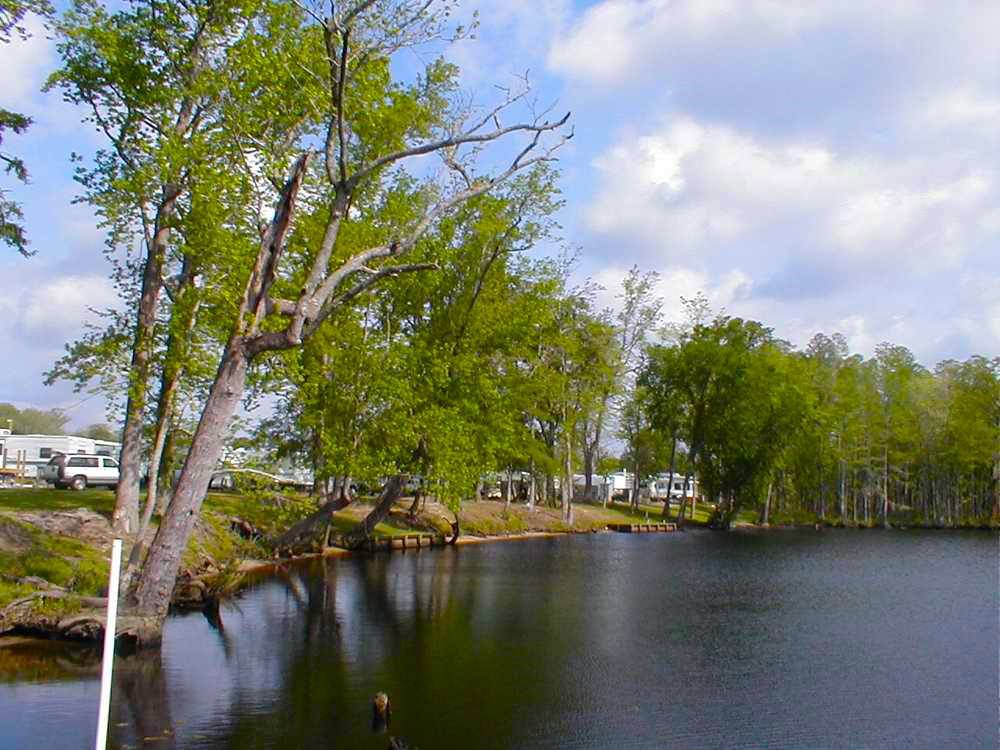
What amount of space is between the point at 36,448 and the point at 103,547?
39473mm

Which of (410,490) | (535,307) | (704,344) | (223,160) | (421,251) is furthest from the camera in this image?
(704,344)

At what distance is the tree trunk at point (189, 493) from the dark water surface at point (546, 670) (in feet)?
3.40

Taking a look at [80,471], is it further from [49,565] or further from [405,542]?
[49,565]

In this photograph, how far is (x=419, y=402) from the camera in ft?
101

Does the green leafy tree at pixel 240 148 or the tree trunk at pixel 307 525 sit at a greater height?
the green leafy tree at pixel 240 148

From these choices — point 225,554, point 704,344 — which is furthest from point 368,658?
point 704,344

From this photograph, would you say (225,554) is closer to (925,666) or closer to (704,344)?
(925,666)

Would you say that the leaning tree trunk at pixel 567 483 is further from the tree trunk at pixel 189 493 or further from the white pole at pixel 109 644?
the white pole at pixel 109 644

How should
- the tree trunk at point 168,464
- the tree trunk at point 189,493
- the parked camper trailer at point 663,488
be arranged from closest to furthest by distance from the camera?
the tree trunk at point 189,493 → the tree trunk at point 168,464 → the parked camper trailer at point 663,488

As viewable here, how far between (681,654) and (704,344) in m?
51.3

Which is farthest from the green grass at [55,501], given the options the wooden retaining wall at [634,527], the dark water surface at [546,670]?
the wooden retaining wall at [634,527]

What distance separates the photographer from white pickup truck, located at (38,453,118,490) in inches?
1544

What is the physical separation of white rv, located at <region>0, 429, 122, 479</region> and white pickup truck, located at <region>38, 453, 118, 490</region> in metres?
10.9

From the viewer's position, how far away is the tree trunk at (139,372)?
21.9 m
